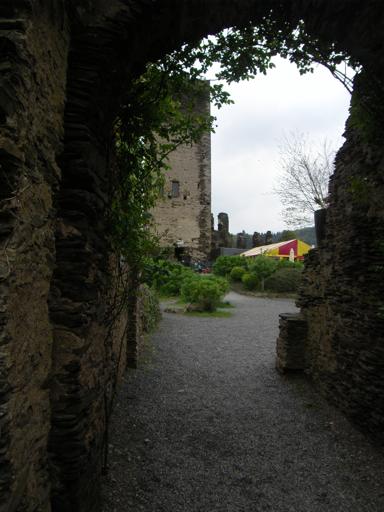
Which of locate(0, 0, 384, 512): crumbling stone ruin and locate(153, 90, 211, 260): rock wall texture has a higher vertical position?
locate(153, 90, 211, 260): rock wall texture

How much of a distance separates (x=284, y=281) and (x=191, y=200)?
735cm

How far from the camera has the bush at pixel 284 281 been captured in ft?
50.1

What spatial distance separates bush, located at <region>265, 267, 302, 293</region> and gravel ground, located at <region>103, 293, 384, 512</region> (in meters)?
9.99

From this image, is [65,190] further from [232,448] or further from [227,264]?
[227,264]

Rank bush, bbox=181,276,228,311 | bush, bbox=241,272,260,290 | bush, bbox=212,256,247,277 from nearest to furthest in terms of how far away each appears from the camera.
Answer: bush, bbox=181,276,228,311 < bush, bbox=241,272,260,290 < bush, bbox=212,256,247,277

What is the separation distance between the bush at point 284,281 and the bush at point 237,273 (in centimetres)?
248

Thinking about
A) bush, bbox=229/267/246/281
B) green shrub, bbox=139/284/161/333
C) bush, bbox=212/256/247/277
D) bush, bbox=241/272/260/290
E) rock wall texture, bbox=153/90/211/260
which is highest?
rock wall texture, bbox=153/90/211/260

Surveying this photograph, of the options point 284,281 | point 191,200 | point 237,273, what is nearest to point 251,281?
point 284,281

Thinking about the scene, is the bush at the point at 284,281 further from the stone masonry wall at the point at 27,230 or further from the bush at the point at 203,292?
the stone masonry wall at the point at 27,230

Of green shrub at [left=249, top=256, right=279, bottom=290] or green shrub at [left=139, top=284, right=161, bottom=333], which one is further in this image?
green shrub at [left=249, top=256, right=279, bottom=290]

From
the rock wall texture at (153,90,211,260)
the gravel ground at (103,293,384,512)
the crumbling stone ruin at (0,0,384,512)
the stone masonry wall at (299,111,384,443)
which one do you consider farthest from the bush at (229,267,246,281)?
the crumbling stone ruin at (0,0,384,512)

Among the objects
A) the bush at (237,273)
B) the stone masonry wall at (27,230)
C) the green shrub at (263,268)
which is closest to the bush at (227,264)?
the bush at (237,273)

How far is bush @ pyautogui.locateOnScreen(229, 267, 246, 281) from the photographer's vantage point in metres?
18.1

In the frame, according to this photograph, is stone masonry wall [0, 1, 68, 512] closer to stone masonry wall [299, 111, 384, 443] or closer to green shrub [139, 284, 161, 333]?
stone masonry wall [299, 111, 384, 443]
